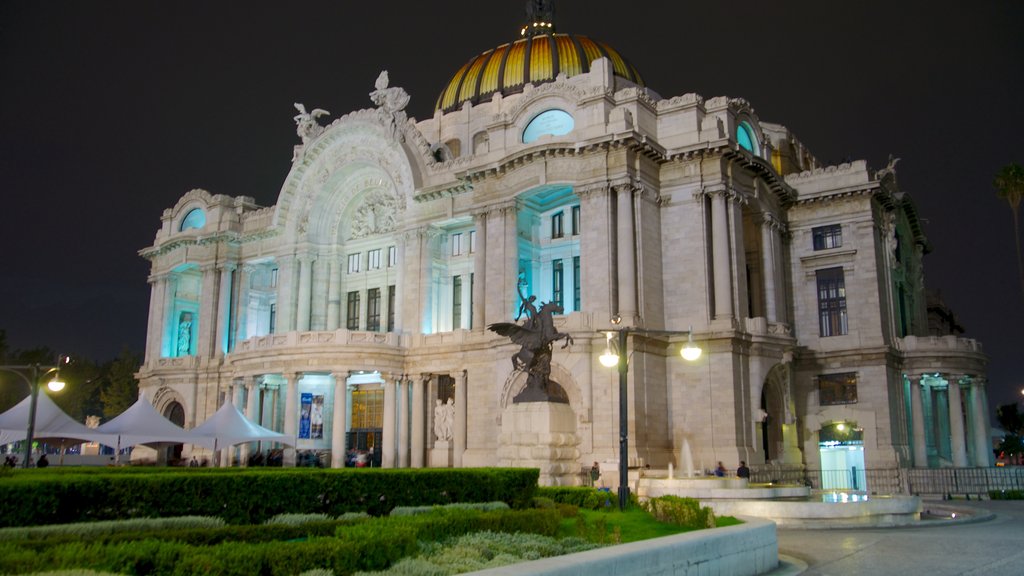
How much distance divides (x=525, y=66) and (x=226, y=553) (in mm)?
50734

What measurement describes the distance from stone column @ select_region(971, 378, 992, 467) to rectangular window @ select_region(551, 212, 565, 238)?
75.5 feet

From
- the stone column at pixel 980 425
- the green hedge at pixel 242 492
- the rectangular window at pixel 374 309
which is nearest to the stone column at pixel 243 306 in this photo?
the rectangular window at pixel 374 309

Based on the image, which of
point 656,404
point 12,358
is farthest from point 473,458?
point 12,358

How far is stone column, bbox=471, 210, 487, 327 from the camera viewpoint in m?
41.3

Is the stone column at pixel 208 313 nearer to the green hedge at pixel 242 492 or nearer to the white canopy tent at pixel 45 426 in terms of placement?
the white canopy tent at pixel 45 426

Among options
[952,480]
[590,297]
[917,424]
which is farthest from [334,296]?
[952,480]

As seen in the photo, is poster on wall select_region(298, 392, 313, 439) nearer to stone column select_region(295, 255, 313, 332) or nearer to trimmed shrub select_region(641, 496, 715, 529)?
stone column select_region(295, 255, 313, 332)

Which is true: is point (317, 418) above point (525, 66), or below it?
below

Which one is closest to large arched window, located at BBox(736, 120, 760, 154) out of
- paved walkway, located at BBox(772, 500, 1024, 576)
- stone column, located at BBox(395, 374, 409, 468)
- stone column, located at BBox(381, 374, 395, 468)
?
stone column, located at BBox(395, 374, 409, 468)

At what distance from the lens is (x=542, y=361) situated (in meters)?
22.8

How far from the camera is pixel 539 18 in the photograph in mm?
66750

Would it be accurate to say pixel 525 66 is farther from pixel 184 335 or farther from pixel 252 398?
pixel 184 335

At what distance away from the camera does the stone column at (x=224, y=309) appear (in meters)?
52.7

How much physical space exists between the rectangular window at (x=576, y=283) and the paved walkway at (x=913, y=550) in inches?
853
